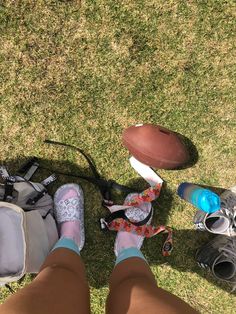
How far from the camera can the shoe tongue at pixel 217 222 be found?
2.53 metres

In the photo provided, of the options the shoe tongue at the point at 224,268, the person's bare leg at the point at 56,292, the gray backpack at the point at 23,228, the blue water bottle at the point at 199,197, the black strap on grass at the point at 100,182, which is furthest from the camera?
the black strap on grass at the point at 100,182

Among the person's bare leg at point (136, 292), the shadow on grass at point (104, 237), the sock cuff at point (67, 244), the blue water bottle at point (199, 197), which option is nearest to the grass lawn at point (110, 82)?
the shadow on grass at point (104, 237)

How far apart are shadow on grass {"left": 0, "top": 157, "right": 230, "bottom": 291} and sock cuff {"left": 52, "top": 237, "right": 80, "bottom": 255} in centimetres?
37

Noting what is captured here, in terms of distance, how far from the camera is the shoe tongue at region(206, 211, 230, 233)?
99.7 inches

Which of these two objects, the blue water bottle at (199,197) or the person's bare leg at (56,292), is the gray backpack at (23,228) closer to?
the person's bare leg at (56,292)

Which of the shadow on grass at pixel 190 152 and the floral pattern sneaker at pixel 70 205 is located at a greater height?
the shadow on grass at pixel 190 152

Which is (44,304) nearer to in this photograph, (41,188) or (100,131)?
(41,188)

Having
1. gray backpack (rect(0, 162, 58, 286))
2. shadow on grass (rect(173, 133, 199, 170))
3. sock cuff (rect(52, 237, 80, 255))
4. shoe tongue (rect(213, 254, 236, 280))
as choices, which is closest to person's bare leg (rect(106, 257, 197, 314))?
sock cuff (rect(52, 237, 80, 255))

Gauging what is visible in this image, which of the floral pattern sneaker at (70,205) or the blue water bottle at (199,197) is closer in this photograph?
the blue water bottle at (199,197)

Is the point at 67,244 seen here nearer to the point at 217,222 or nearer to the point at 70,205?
the point at 70,205

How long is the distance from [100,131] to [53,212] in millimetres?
613

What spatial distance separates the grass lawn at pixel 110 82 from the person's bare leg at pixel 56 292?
Answer: 29.6 inches

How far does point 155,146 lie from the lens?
252 cm

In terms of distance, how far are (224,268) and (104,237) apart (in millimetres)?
799
